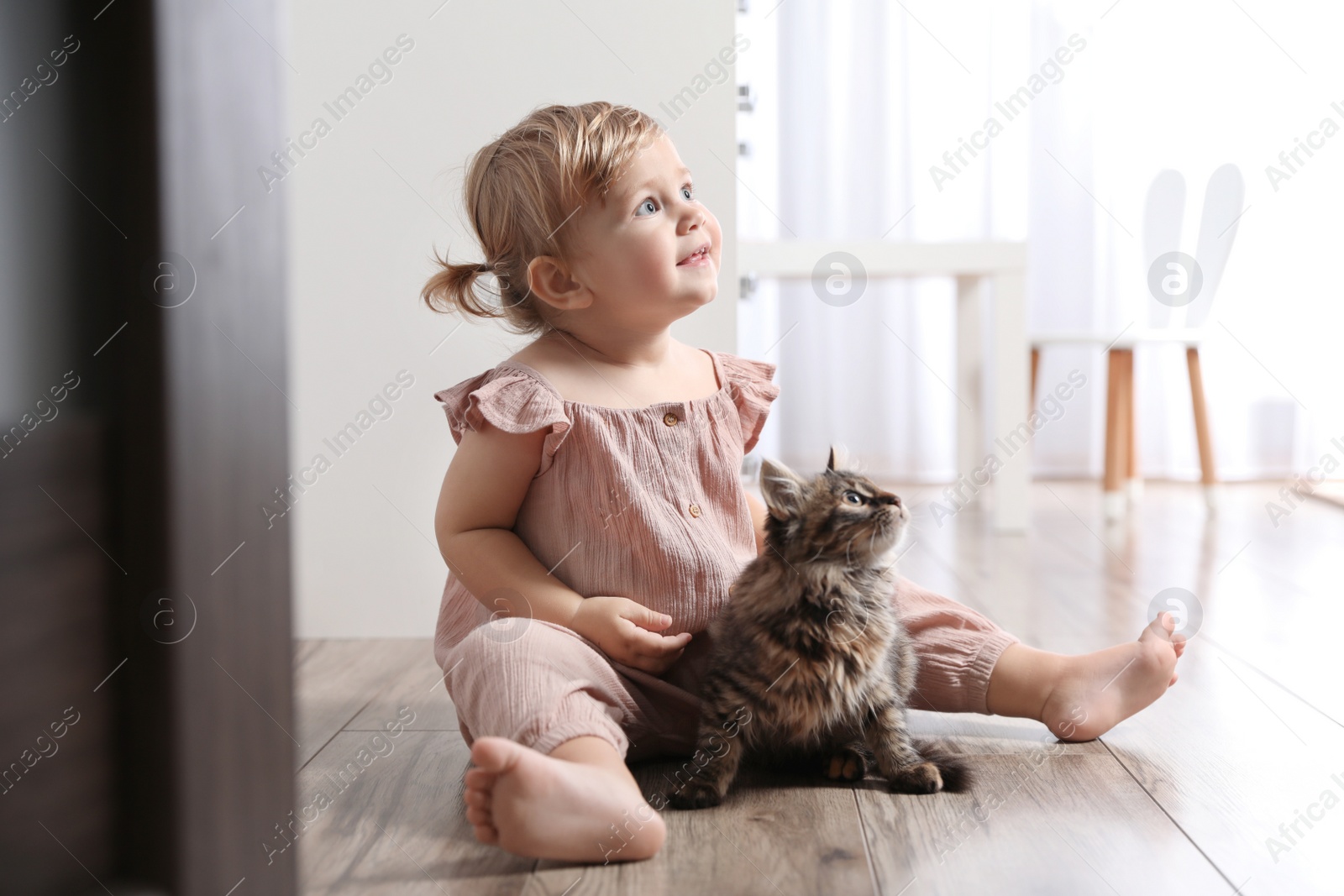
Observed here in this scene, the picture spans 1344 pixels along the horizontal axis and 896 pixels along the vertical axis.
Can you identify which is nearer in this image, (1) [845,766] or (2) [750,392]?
(1) [845,766]

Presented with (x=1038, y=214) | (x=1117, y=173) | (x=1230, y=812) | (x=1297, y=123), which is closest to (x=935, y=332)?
(x=1038, y=214)

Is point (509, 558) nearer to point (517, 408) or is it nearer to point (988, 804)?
point (517, 408)

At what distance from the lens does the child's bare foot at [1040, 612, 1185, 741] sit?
38.1 inches

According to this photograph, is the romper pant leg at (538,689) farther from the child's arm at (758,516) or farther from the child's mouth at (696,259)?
the child's mouth at (696,259)

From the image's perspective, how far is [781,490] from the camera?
0.87 m

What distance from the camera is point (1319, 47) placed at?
3.04m

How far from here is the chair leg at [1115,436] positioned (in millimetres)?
2443

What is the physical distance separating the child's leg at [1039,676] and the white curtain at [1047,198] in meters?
2.17

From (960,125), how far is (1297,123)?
0.93m

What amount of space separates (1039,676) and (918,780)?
0.20 m

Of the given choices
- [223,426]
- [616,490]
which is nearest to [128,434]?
[223,426]

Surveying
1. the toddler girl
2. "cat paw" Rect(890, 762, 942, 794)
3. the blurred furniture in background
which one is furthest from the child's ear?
the blurred furniture in background

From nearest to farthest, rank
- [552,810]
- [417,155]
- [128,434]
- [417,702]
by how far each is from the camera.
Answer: [128,434] < [552,810] < [417,702] < [417,155]

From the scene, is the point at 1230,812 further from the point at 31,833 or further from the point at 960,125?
the point at 960,125
